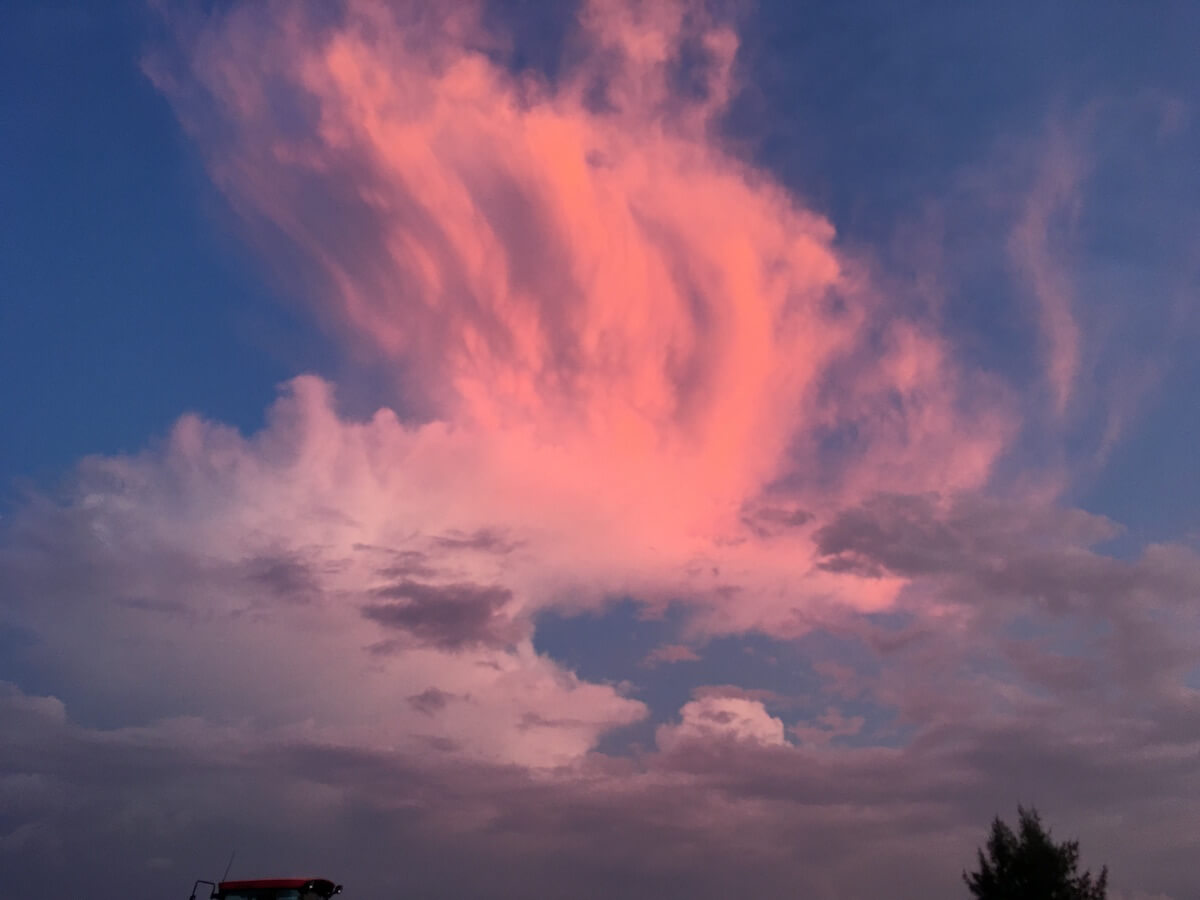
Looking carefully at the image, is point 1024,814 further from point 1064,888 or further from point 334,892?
point 334,892

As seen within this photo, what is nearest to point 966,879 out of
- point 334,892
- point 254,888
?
point 334,892

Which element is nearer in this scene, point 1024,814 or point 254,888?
point 254,888

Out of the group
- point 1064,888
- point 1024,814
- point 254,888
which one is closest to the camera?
point 254,888

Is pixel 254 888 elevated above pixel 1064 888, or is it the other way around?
pixel 1064 888

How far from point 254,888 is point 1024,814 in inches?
1394

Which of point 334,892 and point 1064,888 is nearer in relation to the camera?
point 334,892

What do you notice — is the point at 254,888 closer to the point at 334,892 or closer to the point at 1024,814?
the point at 334,892

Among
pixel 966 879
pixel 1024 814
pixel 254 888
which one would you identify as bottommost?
pixel 254 888

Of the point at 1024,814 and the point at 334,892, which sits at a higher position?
the point at 1024,814

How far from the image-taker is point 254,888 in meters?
24.6

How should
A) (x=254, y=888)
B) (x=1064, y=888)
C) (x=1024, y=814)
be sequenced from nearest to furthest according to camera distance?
(x=254, y=888)
(x=1064, y=888)
(x=1024, y=814)

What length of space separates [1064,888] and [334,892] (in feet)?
106

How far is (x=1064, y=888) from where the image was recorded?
3581 cm

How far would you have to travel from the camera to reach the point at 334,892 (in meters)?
25.3
